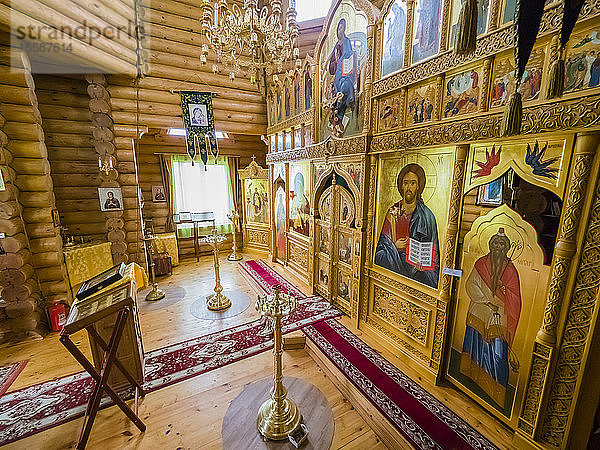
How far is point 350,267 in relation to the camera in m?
4.83

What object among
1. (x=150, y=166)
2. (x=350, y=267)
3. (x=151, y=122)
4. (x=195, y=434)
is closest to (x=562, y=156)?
(x=350, y=267)

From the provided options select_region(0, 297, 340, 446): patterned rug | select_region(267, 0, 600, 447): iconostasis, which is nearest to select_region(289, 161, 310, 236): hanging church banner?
select_region(267, 0, 600, 447): iconostasis

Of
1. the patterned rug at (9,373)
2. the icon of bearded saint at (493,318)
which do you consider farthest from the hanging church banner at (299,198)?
the patterned rug at (9,373)

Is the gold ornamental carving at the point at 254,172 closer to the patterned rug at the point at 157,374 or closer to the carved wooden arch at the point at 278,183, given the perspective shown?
the carved wooden arch at the point at 278,183

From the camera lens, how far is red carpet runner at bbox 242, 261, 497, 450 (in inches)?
102

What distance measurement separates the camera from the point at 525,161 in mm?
2389

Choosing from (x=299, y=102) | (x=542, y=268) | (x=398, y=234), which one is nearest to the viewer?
(x=542, y=268)

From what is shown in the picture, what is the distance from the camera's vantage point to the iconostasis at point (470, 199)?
211 centimetres

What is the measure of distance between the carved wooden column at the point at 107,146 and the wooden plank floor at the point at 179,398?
87.3 inches

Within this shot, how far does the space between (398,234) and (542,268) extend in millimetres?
1656

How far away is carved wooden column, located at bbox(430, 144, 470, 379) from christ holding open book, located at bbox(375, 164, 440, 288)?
0.53ft

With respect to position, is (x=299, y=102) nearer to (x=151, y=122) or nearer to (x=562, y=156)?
(x=151, y=122)

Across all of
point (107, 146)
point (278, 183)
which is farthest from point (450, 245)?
point (107, 146)

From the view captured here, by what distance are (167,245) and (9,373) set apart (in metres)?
4.59
